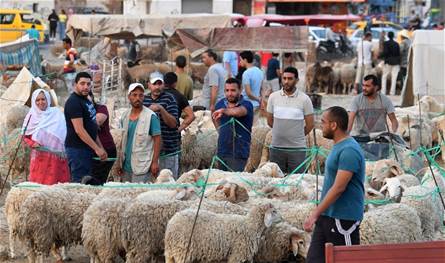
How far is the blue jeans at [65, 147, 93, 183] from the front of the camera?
9.00 m

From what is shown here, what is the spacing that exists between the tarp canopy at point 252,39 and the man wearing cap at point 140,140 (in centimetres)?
938

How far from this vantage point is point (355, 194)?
6.34 metres

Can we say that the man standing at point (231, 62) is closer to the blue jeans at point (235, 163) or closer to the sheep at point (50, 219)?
the blue jeans at point (235, 163)

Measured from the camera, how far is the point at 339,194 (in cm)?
621

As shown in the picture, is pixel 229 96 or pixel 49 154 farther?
pixel 229 96

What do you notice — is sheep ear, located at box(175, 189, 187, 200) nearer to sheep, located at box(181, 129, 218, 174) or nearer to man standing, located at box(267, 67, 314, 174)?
man standing, located at box(267, 67, 314, 174)

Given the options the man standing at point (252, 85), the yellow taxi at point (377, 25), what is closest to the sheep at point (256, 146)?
the man standing at point (252, 85)

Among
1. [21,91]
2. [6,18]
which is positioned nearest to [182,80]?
[21,91]

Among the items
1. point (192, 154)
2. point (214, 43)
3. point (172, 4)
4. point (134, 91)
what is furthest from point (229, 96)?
point (172, 4)

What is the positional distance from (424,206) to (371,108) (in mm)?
2266

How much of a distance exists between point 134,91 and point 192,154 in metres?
3.40

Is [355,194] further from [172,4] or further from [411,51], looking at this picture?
[172,4]

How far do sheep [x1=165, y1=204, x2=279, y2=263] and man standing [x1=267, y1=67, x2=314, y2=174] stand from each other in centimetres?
242

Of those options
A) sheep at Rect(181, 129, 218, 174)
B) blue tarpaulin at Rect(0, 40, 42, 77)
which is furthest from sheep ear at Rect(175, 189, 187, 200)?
blue tarpaulin at Rect(0, 40, 42, 77)
